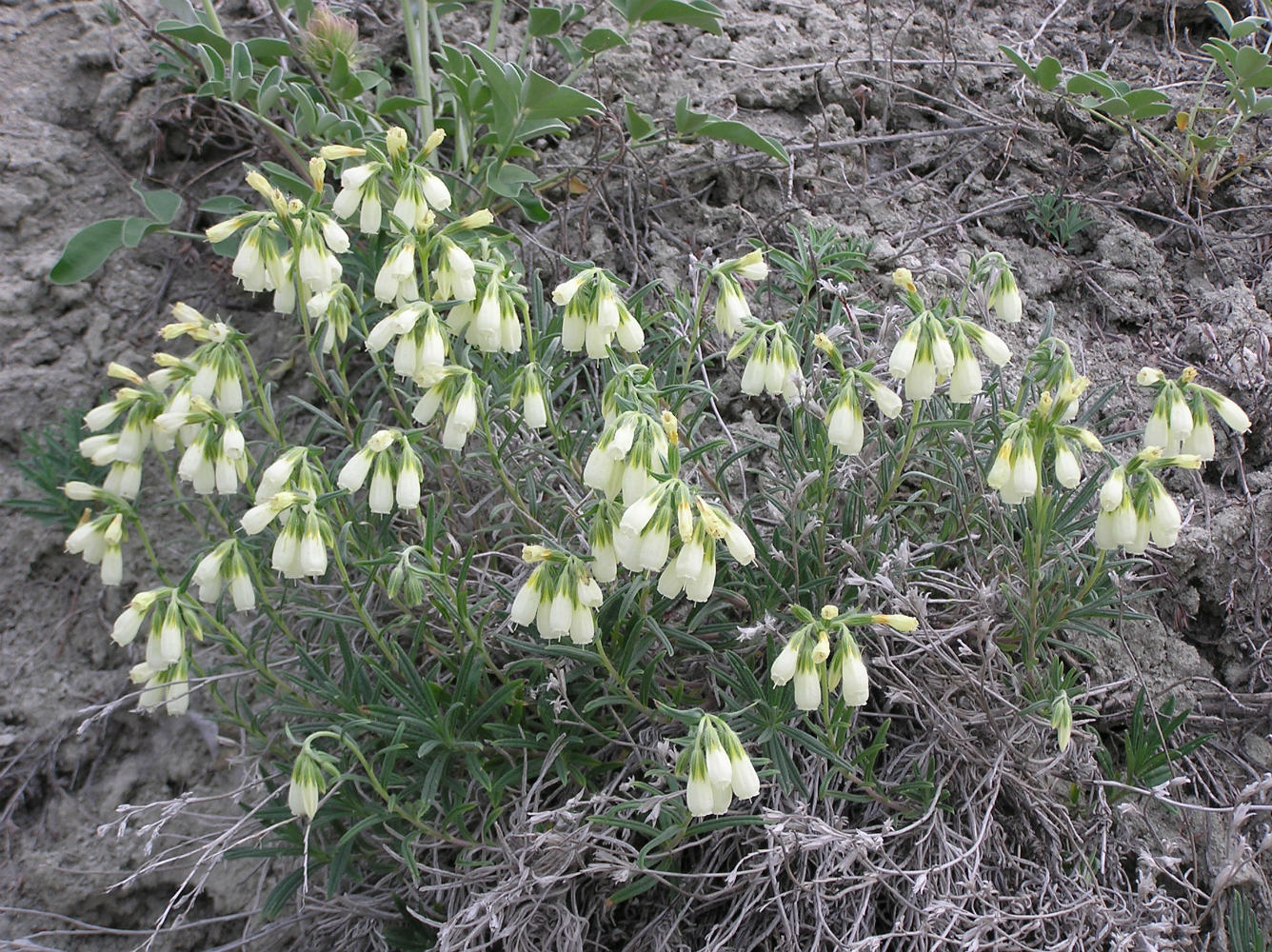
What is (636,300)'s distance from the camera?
2713mm

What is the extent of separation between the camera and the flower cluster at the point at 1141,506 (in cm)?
197

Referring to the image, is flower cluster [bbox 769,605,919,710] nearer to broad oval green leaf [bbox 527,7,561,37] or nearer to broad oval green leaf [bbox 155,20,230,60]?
broad oval green leaf [bbox 527,7,561,37]

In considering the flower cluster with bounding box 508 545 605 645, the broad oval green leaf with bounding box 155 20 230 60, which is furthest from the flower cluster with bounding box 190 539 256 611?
Result: the broad oval green leaf with bounding box 155 20 230 60

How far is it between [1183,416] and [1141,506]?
24 centimetres

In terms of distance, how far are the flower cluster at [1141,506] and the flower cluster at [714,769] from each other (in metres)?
0.93

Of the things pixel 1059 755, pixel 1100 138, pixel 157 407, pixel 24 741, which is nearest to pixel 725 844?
pixel 1059 755

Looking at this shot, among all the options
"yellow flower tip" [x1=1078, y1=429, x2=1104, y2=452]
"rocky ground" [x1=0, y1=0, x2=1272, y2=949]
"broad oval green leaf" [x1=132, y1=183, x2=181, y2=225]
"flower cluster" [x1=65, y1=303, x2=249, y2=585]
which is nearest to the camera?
"yellow flower tip" [x1=1078, y1=429, x2=1104, y2=452]

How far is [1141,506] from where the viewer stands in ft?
6.54

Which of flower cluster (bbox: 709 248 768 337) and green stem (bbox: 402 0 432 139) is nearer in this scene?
flower cluster (bbox: 709 248 768 337)

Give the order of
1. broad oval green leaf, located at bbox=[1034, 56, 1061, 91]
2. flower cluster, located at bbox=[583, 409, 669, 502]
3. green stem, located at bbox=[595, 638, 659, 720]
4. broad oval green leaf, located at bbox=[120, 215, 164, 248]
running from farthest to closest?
broad oval green leaf, located at bbox=[1034, 56, 1061, 91] → broad oval green leaf, located at bbox=[120, 215, 164, 248] → green stem, located at bbox=[595, 638, 659, 720] → flower cluster, located at bbox=[583, 409, 669, 502]

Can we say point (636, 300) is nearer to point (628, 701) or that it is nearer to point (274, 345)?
point (628, 701)

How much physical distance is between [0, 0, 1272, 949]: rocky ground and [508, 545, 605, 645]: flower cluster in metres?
1.45

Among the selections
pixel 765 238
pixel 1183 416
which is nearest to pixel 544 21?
pixel 765 238

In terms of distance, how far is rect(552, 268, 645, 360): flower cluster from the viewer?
2.20 m
